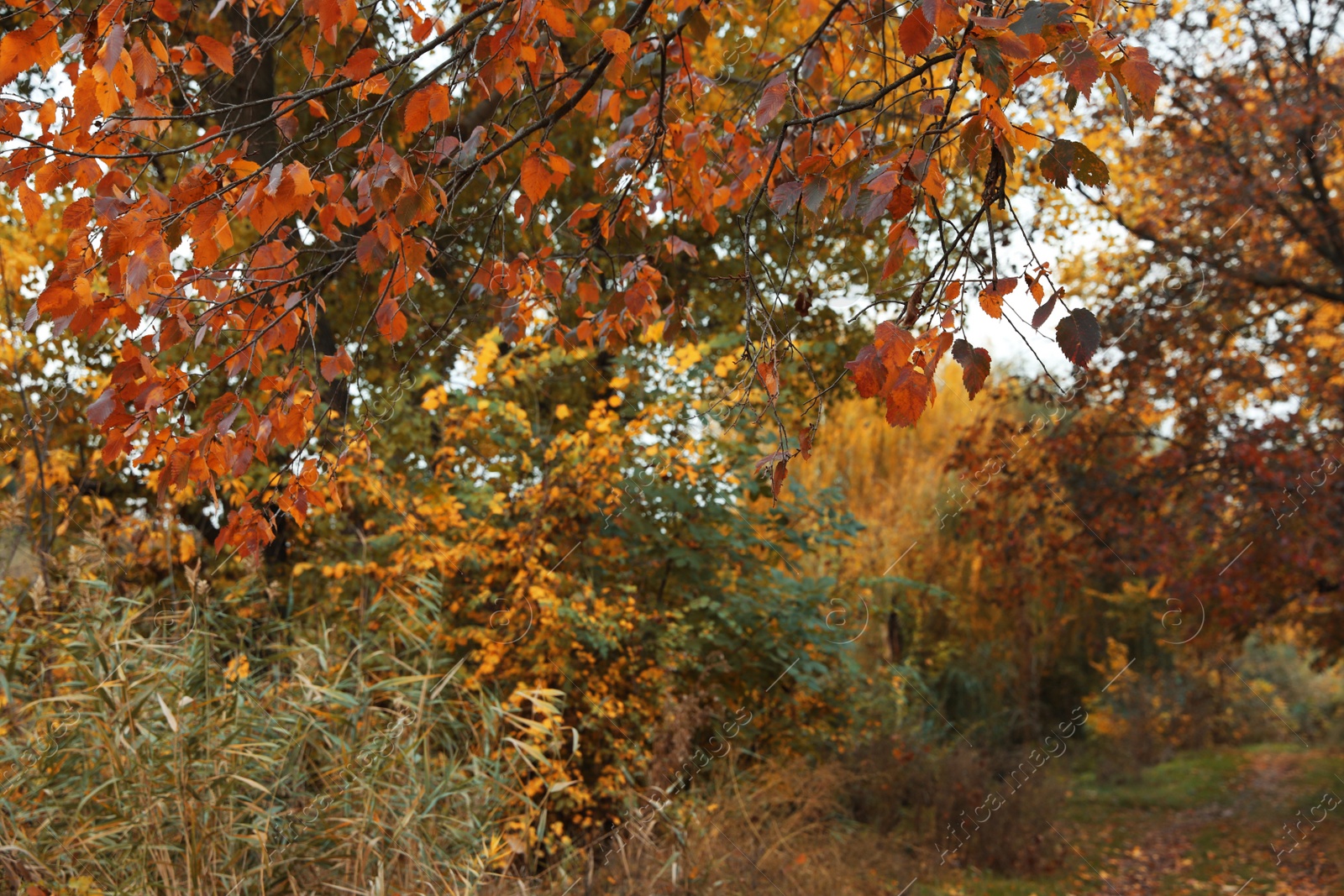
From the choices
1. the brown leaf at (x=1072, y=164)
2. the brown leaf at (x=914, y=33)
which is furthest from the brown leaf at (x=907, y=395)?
the brown leaf at (x=914, y=33)

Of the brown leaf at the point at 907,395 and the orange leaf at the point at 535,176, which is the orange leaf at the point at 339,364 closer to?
the orange leaf at the point at 535,176

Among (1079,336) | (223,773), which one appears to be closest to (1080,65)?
(1079,336)

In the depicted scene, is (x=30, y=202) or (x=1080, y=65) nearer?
(x=1080, y=65)

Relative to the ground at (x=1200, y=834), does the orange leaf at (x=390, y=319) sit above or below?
above

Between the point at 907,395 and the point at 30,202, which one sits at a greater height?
the point at 30,202

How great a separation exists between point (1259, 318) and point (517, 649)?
20.6 ft

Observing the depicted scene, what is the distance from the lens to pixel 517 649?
504 centimetres

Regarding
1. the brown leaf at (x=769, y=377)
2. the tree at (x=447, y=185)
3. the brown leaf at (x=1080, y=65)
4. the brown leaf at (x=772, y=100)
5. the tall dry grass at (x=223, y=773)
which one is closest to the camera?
the brown leaf at (x=1080, y=65)

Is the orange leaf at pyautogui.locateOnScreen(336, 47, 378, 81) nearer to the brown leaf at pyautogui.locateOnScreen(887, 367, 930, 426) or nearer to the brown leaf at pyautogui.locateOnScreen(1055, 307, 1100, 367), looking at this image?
the brown leaf at pyautogui.locateOnScreen(887, 367, 930, 426)

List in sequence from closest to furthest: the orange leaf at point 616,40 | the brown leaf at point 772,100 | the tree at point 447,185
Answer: the tree at point 447,185 → the brown leaf at point 772,100 → the orange leaf at point 616,40

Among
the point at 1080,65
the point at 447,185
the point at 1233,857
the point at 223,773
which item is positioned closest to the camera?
the point at 1080,65

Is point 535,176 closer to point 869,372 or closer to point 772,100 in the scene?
point 772,100

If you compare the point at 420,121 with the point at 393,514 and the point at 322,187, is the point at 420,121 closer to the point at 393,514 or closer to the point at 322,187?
the point at 322,187

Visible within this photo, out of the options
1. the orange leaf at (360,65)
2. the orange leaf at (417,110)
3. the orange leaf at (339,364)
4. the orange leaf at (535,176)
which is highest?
the orange leaf at (360,65)
